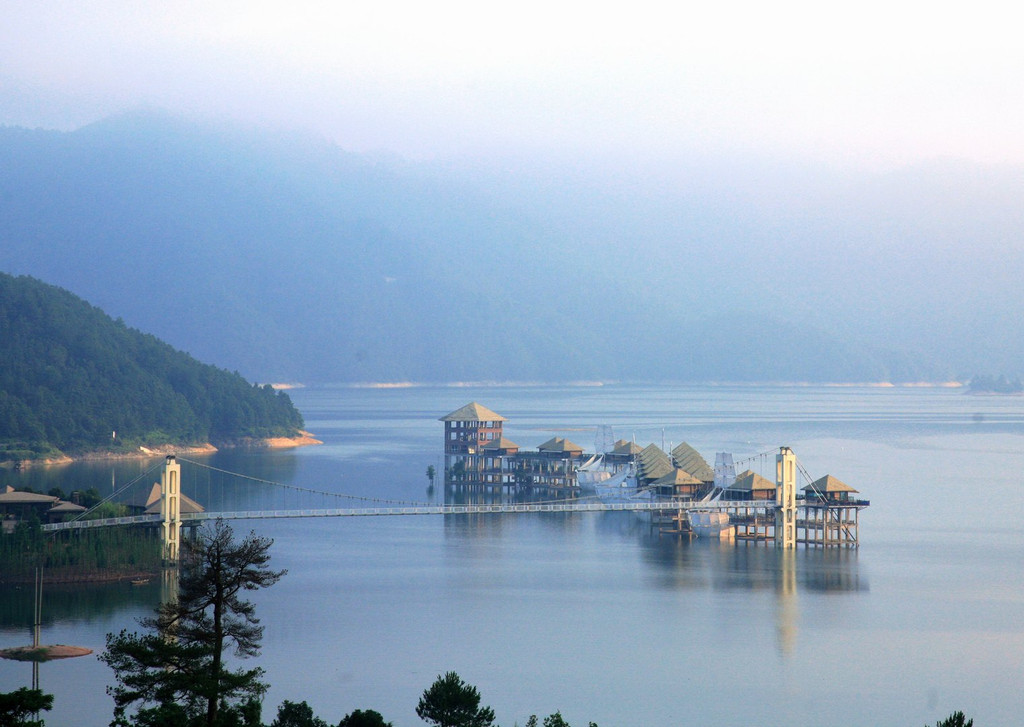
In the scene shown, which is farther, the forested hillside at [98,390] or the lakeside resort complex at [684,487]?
the forested hillside at [98,390]

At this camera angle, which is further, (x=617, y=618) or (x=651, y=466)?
(x=651, y=466)

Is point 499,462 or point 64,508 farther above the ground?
point 499,462

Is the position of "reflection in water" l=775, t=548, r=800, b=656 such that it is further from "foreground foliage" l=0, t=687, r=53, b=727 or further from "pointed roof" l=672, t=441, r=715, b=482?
"foreground foliage" l=0, t=687, r=53, b=727

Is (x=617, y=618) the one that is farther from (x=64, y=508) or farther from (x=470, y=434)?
(x=470, y=434)

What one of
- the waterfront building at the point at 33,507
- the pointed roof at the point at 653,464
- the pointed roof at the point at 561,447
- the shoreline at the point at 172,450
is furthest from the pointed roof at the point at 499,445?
the waterfront building at the point at 33,507

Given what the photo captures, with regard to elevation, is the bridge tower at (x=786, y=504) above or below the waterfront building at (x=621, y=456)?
below

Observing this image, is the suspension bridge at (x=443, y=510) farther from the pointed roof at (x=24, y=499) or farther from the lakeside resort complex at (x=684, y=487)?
the pointed roof at (x=24, y=499)

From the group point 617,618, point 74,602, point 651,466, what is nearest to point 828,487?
point 651,466
